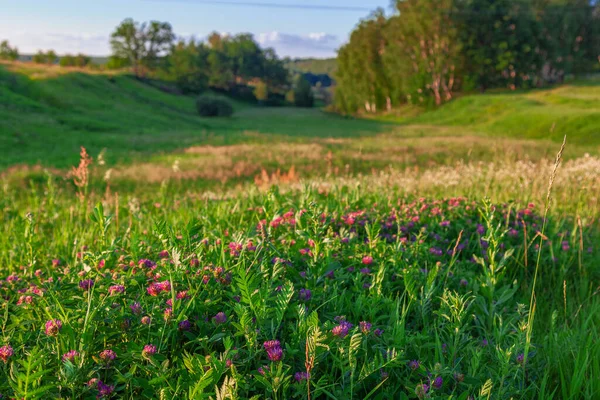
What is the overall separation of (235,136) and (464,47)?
41.9m

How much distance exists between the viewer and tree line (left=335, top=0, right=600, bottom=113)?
5826 cm

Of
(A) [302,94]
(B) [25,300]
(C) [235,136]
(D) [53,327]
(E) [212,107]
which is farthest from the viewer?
(A) [302,94]

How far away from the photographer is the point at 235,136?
32.8 metres

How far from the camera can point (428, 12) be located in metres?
56.9

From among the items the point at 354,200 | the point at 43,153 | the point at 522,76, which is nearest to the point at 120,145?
the point at 43,153

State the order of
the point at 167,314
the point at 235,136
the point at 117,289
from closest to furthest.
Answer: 1. the point at 167,314
2. the point at 117,289
3. the point at 235,136

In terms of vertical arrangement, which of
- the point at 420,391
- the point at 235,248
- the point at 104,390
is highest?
the point at 235,248

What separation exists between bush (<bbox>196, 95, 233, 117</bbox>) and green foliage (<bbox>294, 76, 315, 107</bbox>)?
46.9 m

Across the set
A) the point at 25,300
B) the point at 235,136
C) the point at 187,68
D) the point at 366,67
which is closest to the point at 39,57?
the point at 187,68

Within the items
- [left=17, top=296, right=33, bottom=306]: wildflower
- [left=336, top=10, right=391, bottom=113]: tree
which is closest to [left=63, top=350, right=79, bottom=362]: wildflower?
[left=17, top=296, right=33, bottom=306]: wildflower

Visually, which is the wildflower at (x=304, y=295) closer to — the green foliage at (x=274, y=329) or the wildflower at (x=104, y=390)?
the green foliage at (x=274, y=329)

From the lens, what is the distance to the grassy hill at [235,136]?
63.8ft

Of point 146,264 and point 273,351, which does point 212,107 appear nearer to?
point 146,264

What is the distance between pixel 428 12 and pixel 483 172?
53.9 meters
